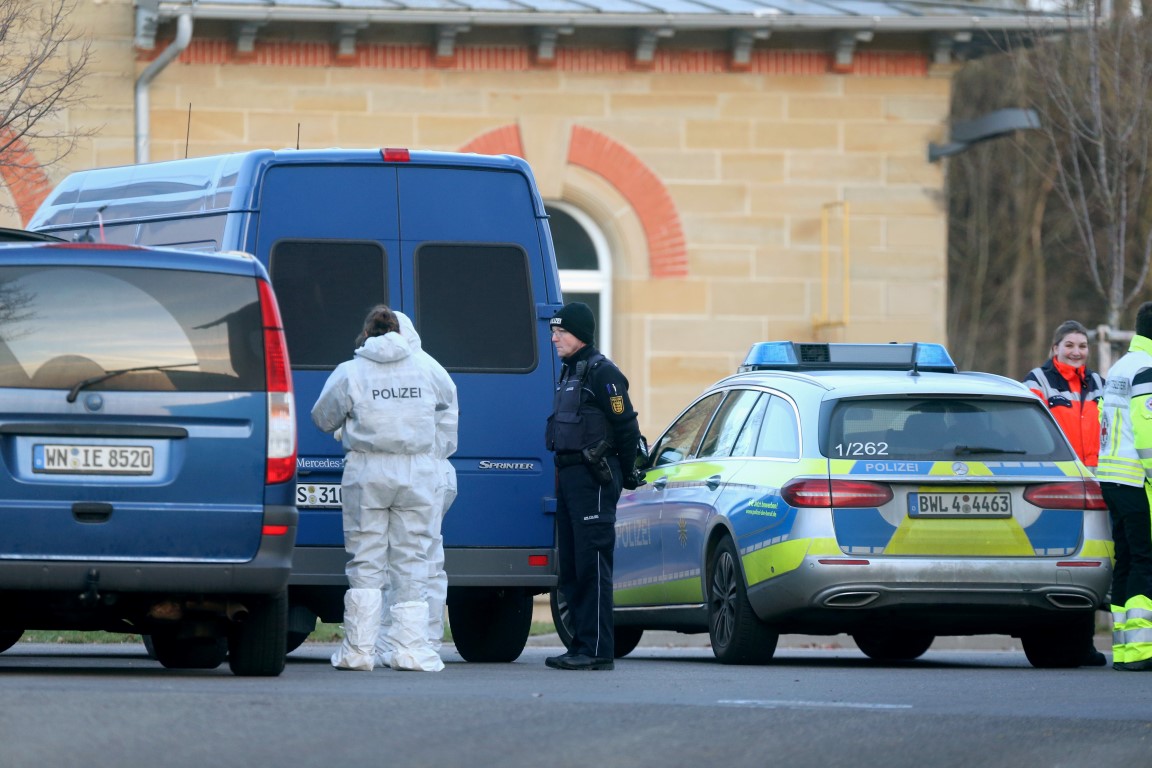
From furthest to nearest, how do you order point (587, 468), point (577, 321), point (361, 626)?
point (587, 468) → point (577, 321) → point (361, 626)

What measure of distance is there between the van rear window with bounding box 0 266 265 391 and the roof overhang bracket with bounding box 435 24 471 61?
10.9 meters

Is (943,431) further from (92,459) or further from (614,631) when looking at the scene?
(92,459)

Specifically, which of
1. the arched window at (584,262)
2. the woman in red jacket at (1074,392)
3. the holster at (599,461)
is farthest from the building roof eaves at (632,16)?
the holster at (599,461)

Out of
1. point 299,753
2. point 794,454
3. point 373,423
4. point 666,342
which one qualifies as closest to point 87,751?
point 299,753

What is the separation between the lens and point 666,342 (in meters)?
Result: 20.9

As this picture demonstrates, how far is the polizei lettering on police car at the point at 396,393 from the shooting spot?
35.3ft

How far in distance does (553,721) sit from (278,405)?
2166 millimetres

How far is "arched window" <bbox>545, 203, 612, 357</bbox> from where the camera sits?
2121 cm

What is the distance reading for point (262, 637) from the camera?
1003cm

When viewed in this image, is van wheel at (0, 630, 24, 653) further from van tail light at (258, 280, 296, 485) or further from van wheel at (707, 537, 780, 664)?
van wheel at (707, 537, 780, 664)

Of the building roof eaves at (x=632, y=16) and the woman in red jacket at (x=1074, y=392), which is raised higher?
the building roof eaves at (x=632, y=16)

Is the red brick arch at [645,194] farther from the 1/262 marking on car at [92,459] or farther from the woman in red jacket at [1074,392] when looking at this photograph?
the 1/262 marking on car at [92,459]

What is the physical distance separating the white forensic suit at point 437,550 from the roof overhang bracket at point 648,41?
9.67m

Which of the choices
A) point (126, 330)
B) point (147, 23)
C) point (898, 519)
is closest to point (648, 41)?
point (147, 23)
